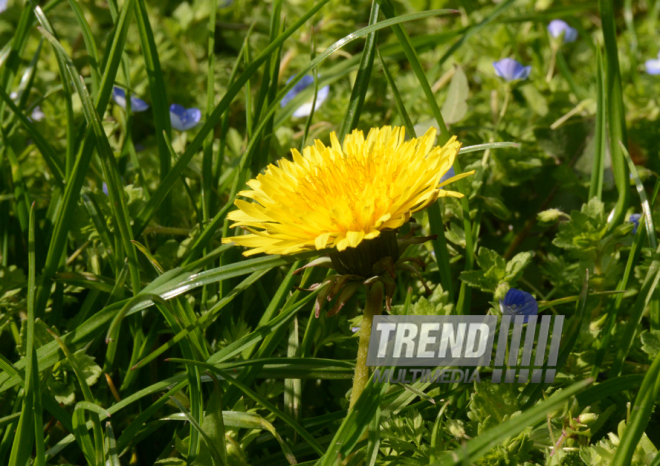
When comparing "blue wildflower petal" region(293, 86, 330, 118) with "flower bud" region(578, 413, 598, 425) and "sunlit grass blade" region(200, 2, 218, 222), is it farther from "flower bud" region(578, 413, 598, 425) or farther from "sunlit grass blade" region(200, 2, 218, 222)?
"flower bud" region(578, 413, 598, 425)

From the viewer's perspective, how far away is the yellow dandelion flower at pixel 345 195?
1069mm

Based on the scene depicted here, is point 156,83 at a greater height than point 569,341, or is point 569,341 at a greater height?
point 156,83

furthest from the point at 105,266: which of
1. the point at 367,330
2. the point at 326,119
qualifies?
the point at 326,119

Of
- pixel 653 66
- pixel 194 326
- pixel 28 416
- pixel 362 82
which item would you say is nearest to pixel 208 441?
pixel 194 326

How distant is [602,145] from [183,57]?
Result: 2021 mm

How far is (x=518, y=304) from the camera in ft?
4.64

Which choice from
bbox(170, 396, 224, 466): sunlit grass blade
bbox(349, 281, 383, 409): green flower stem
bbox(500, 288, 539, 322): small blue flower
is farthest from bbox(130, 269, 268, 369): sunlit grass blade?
bbox(500, 288, 539, 322): small blue flower

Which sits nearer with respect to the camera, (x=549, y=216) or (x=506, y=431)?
(x=506, y=431)

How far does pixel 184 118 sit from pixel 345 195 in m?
1.29

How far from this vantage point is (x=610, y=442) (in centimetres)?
118

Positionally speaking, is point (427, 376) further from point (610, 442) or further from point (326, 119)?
point (326, 119)

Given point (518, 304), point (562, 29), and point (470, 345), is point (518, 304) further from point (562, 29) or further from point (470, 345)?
point (562, 29)

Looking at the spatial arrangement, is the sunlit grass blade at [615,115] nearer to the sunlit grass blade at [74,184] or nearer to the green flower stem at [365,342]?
the green flower stem at [365,342]

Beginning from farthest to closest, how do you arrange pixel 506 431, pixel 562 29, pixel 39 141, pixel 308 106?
pixel 562 29, pixel 308 106, pixel 39 141, pixel 506 431
